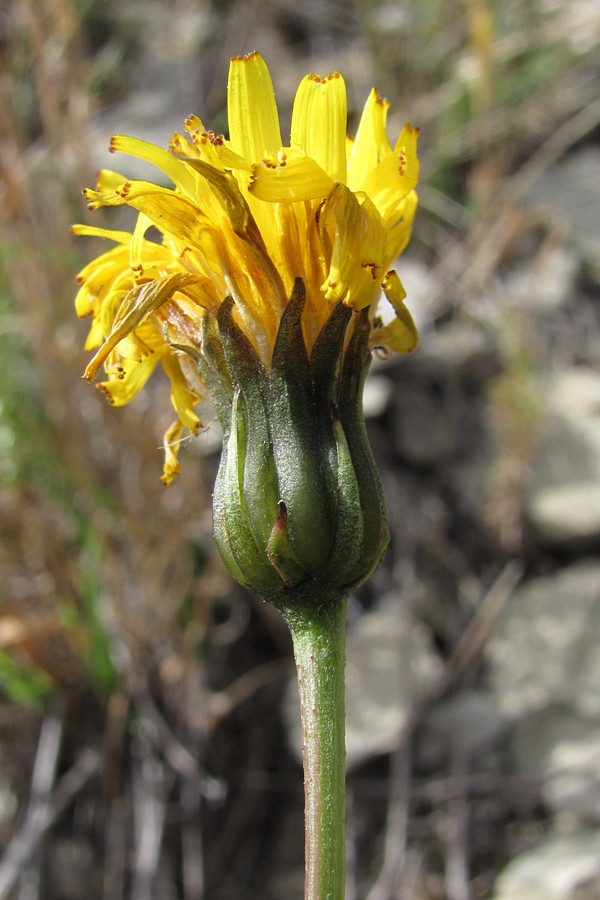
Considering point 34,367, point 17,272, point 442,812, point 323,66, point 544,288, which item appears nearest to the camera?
point 17,272

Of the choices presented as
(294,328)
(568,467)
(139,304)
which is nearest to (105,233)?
(139,304)

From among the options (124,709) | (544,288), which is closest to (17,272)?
(124,709)

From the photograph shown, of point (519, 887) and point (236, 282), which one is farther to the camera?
point (519, 887)

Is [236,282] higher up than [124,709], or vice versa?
[236,282]

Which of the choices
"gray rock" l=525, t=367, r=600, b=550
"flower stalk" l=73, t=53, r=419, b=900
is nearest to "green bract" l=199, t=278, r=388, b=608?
"flower stalk" l=73, t=53, r=419, b=900

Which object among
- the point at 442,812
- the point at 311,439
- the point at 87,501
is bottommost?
the point at 442,812

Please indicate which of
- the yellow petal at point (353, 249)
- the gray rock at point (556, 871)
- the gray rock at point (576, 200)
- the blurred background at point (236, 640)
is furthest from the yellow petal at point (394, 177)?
the gray rock at point (576, 200)

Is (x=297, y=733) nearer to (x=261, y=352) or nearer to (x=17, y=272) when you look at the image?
(x=17, y=272)
